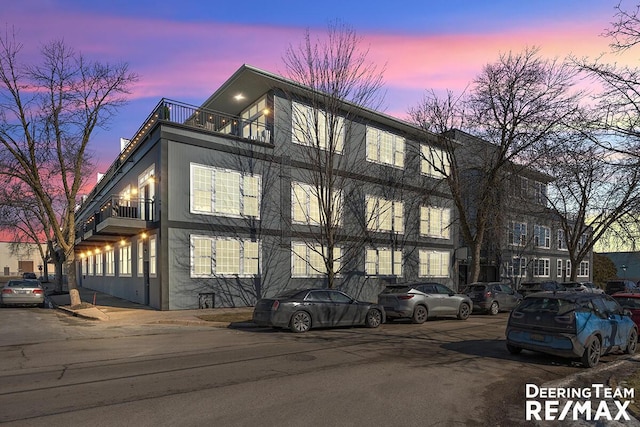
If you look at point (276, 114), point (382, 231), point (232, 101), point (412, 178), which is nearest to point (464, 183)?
point (412, 178)

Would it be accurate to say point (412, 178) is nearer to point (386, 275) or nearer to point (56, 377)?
point (386, 275)

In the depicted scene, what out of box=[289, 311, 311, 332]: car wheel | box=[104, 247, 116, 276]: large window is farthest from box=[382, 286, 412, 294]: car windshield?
box=[104, 247, 116, 276]: large window

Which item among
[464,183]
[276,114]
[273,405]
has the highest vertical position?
[276,114]

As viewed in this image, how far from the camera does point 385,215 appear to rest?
28.5 m

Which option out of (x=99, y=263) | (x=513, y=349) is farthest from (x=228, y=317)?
(x=99, y=263)

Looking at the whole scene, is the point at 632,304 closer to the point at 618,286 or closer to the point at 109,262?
the point at 618,286

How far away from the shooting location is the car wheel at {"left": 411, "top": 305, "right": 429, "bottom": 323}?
16.6 m

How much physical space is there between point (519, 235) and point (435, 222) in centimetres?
1352

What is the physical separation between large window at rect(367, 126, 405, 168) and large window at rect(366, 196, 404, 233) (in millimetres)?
2532

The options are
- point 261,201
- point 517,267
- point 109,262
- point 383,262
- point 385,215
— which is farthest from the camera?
point 517,267

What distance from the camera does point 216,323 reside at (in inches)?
615

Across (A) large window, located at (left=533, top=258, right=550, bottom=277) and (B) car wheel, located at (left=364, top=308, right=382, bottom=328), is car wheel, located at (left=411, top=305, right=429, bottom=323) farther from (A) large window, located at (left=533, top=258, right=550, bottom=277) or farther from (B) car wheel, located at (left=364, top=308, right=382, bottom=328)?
(A) large window, located at (left=533, top=258, right=550, bottom=277)

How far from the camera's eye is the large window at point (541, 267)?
43781 mm

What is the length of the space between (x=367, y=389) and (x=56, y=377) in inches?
214
